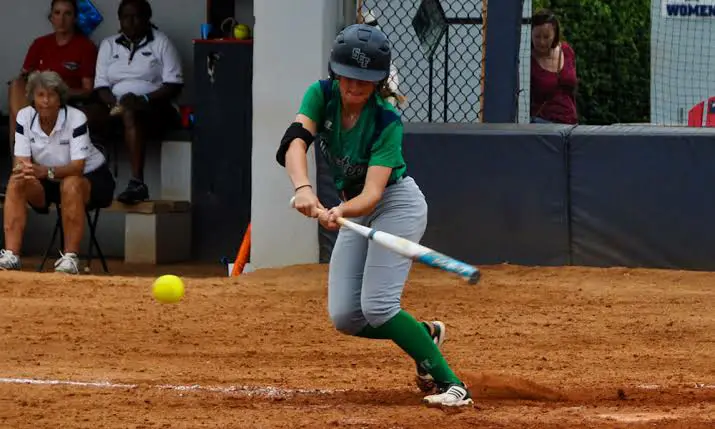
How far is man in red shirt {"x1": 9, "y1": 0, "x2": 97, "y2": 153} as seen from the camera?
1284 cm

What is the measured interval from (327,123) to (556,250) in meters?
4.91

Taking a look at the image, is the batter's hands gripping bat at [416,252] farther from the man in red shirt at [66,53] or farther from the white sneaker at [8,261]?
the man in red shirt at [66,53]

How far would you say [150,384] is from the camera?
6.65 metres

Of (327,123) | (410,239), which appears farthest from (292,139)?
(410,239)

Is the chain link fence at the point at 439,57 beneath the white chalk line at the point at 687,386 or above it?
above

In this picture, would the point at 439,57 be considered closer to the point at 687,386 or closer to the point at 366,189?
the point at 687,386

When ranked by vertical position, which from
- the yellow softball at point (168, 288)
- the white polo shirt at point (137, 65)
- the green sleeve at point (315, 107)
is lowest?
the yellow softball at point (168, 288)

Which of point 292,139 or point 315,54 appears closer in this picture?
point 292,139

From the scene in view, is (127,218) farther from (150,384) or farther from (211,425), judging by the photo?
(211,425)

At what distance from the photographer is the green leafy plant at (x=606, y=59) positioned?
52.9 feet

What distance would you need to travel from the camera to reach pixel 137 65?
12.6 m

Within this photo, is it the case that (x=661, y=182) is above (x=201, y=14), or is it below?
below

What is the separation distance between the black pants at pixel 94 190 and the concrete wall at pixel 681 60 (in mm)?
5185

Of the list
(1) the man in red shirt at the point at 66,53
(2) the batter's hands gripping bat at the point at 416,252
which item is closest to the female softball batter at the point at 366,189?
(2) the batter's hands gripping bat at the point at 416,252
